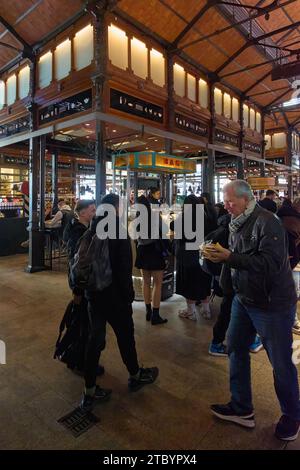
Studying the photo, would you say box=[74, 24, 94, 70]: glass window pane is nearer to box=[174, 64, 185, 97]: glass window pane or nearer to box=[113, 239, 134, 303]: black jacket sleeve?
box=[174, 64, 185, 97]: glass window pane

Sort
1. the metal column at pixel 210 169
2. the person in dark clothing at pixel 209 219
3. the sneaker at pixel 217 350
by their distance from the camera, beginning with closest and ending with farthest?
the sneaker at pixel 217 350 < the person in dark clothing at pixel 209 219 < the metal column at pixel 210 169

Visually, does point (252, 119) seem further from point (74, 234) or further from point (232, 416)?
point (232, 416)

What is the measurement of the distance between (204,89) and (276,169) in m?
6.80

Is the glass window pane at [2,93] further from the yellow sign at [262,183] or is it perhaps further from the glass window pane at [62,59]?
the yellow sign at [262,183]

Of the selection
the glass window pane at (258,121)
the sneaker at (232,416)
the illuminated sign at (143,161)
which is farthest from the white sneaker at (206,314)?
the glass window pane at (258,121)

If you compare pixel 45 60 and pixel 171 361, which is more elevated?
pixel 45 60

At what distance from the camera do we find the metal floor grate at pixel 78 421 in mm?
2092

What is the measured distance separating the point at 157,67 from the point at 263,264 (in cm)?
705

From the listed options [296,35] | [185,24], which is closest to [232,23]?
[185,24]

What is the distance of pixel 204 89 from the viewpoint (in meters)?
9.01

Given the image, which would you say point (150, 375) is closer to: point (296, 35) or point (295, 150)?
point (296, 35)

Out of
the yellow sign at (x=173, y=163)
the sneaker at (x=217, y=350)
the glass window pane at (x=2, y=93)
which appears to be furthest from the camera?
the glass window pane at (x=2, y=93)

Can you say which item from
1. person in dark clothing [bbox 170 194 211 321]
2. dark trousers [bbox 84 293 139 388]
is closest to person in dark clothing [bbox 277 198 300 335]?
person in dark clothing [bbox 170 194 211 321]

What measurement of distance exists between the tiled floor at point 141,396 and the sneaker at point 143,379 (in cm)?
5
